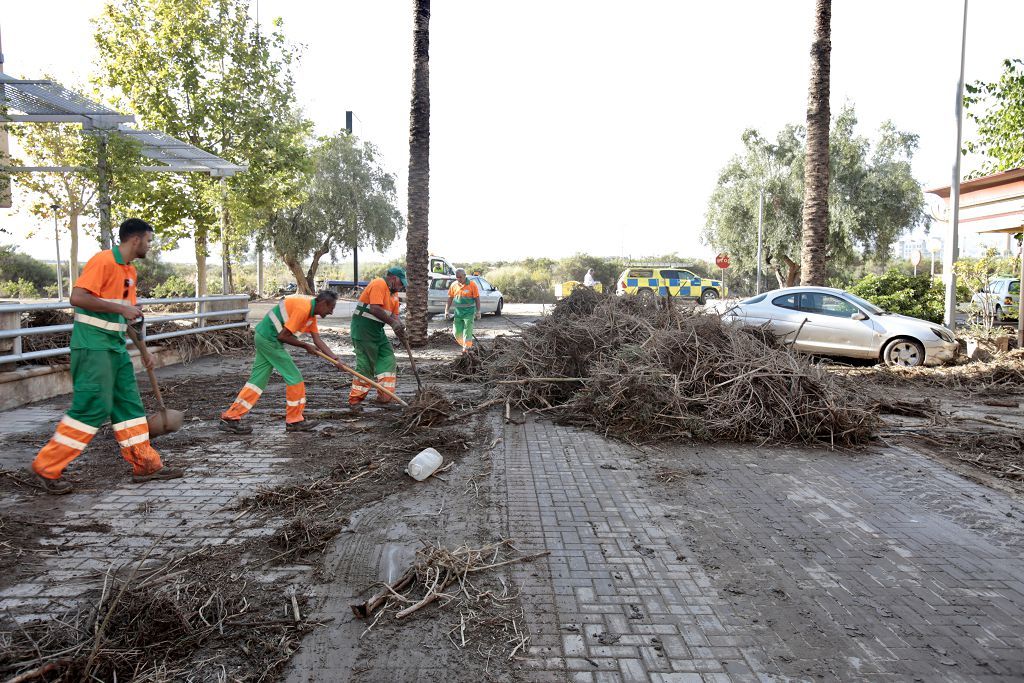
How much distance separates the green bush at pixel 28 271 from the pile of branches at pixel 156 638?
36.6 m

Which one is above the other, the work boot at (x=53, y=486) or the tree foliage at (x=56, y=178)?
the tree foliage at (x=56, y=178)

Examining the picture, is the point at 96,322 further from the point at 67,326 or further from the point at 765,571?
the point at 765,571

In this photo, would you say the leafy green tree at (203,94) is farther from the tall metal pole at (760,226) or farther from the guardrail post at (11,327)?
the tall metal pole at (760,226)

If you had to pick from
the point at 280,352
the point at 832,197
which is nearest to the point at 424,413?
the point at 280,352

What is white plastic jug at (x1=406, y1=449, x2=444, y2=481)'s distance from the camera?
5.38 meters

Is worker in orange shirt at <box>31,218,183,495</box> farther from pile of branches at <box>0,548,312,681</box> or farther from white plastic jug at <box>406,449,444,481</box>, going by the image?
pile of branches at <box>0,548,312,681</box>

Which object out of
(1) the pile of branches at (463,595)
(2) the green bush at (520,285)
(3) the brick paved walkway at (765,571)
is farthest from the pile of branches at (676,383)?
(2) the green bush at (520,285)

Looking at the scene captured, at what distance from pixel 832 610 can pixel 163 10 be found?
1752 cm

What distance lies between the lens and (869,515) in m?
4.75

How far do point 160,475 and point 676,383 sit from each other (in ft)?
16.0

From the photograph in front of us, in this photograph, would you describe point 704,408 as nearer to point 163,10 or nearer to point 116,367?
point 116,367

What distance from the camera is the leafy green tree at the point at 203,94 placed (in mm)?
15250

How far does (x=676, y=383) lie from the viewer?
7090mm

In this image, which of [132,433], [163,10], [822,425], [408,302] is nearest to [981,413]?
[822,425]
